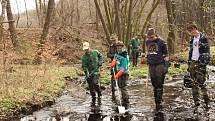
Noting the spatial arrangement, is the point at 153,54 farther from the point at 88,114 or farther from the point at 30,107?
the point at 30,107

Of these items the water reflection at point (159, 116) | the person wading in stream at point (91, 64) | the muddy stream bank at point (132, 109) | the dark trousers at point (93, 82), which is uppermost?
the person wading in stream at point (91, 64)

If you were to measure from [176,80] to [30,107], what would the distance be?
26.1ft

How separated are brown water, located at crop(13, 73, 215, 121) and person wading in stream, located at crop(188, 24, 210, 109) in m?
0.57

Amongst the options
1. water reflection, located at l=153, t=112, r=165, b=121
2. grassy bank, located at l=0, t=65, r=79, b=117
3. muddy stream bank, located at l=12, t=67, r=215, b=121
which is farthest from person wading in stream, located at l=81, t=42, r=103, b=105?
water reflection, located at l=153, t=112, r=165, b=121

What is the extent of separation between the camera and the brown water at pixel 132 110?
9734 mm

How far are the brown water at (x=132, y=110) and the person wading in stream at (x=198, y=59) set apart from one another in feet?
1.86

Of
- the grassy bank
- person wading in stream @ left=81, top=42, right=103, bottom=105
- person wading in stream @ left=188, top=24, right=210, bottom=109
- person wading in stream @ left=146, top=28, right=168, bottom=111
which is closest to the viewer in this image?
person wading in stream @ left=188, top=24, right=210, bottom=109

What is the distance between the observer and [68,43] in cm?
3344

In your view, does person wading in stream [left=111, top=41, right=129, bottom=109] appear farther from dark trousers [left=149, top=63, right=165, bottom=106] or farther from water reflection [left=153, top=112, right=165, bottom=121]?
water reflection [left=153, top=112, right=165, bottom=121]

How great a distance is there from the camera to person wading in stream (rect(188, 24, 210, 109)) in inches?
402

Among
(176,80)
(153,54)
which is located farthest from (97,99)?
(176,80)

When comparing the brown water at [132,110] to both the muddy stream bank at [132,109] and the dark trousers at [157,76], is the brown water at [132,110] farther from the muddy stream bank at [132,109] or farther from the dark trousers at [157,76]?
the dark trousers at [157,76]

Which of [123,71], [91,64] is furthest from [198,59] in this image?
[91,64]

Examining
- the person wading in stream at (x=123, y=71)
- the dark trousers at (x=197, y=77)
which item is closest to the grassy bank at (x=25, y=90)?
the person wading in stream at (x=123, y=71)
